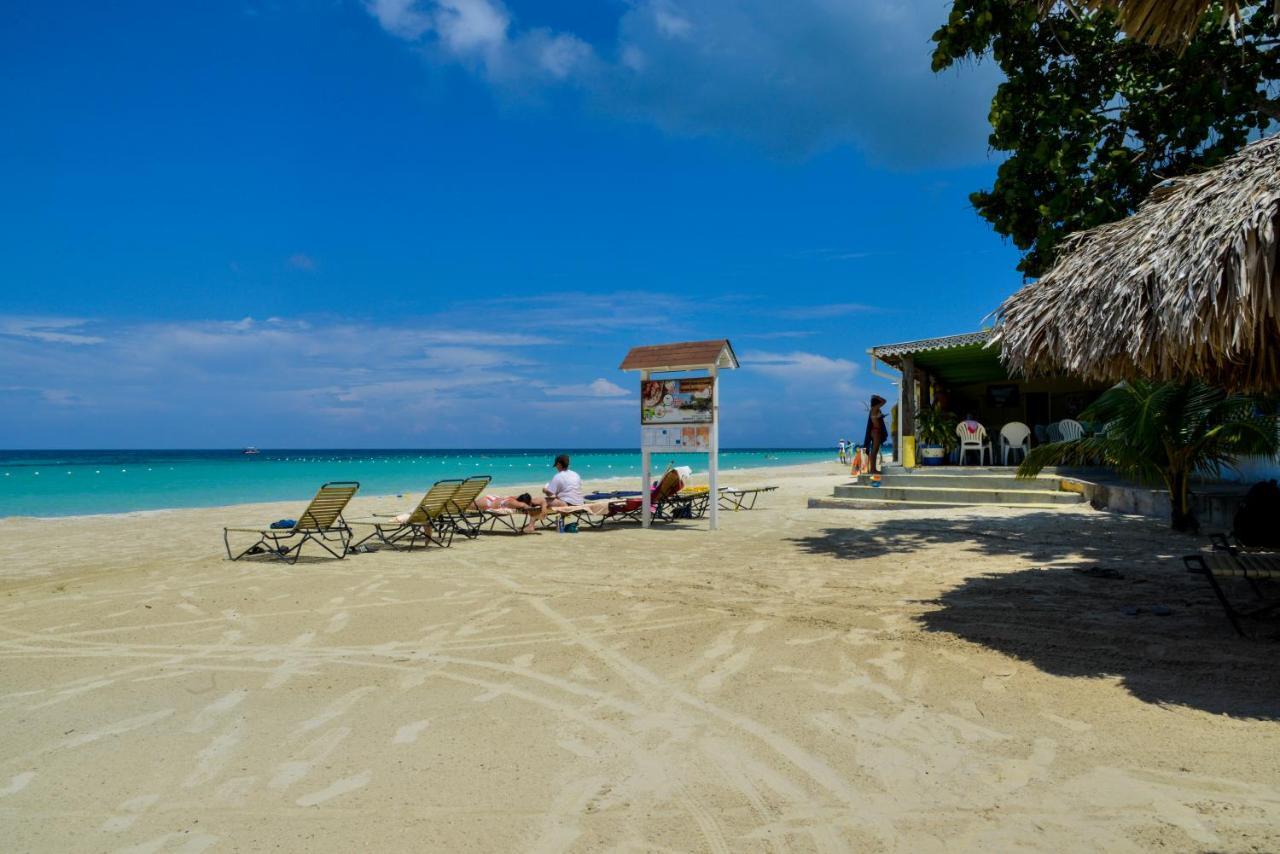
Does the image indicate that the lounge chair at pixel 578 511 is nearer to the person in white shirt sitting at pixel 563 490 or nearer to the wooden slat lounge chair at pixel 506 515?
the person in white shirt sitting at pixel 563 490

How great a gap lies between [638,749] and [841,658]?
1.58 m

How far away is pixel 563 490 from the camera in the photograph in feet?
34.5

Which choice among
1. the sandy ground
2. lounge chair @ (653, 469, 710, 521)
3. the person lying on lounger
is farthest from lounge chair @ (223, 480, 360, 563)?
lounge chair @ (653, 469, 710, 521)

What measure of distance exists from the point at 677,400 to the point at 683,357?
58 centimetres

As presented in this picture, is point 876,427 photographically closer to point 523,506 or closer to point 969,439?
point 969,439

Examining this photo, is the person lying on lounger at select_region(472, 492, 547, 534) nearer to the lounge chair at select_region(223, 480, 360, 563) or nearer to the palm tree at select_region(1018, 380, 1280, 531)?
the lounge chair at select_region(223, 480, 360, 563)

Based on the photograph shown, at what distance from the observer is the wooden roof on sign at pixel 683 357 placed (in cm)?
1045

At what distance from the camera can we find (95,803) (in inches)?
106

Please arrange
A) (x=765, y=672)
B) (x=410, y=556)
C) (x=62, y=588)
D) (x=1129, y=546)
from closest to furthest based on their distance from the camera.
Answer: (x=765, y=672)
(x=62, y=588)
(x=1129, y=546)
(x=410, y=556)

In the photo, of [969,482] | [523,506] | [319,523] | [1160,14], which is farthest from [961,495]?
[1160,14]

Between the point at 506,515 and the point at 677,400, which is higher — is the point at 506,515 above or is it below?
below

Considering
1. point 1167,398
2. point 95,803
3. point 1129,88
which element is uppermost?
point 1129,88

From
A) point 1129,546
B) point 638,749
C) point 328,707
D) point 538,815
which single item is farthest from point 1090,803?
point 1129,546

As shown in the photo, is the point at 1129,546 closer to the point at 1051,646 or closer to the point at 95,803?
the point at 1051,646
